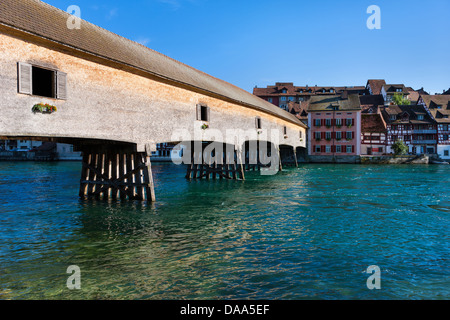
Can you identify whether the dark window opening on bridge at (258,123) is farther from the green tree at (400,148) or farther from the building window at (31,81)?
the green tree at (400,148)

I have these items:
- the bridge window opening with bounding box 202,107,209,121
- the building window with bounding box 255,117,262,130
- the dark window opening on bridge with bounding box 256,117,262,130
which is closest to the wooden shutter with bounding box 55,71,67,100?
the bridge window opening with bounding box 202,107,209,121

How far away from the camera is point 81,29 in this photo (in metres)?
12.8

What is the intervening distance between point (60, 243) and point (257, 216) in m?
6.12

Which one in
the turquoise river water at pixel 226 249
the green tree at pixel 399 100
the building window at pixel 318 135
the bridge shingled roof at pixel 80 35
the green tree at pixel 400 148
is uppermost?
the green tree at pixel 399 100

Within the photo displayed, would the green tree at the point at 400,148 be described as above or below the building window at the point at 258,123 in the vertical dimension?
below

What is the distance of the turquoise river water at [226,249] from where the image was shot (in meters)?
5.84

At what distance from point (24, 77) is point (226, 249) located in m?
7.16

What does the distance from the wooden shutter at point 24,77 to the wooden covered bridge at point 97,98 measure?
0.09 ft

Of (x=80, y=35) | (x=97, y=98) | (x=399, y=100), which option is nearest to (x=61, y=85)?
(x=97, y=98)

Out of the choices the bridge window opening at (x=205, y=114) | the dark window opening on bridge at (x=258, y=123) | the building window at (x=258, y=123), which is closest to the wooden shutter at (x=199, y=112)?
the bridge window opening at (x=205, y=114)

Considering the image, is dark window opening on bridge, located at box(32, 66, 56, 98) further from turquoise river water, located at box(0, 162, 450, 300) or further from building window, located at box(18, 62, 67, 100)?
turquoise river water, located at box(0, 162, 450, 300)

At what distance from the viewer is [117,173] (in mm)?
14578

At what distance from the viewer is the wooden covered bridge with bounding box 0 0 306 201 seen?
31.6 feet

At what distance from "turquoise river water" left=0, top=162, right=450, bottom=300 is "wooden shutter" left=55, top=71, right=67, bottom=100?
12.8 feet
